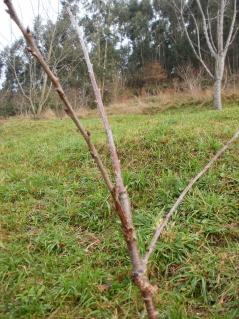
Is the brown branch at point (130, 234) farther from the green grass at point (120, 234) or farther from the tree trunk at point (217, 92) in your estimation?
the tree trunk at point (217, 92)

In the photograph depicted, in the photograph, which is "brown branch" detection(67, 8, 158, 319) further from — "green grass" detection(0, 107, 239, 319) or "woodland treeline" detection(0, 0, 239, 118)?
"woodland treeline" detection(0, 0, 239, 118)

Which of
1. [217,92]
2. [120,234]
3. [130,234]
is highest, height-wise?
[217,92]

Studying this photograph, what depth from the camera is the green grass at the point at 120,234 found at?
1.39 meters

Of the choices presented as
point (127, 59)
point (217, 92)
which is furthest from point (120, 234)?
point (127, 59)

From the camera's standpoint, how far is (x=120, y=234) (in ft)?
6.55

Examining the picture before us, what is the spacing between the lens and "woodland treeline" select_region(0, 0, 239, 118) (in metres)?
17.8

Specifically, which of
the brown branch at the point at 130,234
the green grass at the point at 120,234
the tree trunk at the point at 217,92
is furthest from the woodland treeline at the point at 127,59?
the brown branch at the point at 130,234

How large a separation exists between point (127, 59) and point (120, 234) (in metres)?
29.7

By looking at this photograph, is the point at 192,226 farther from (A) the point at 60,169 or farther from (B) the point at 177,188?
(A) the point at 60,169

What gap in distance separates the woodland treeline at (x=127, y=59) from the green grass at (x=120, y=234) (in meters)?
12.4

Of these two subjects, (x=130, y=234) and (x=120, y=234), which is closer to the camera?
(x=130, y=234)

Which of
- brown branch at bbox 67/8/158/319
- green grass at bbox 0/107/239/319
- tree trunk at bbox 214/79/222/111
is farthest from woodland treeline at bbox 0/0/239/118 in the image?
brown branch at bbox 67/8/158/319

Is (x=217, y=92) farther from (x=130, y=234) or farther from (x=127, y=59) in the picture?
(x=127, y=59)

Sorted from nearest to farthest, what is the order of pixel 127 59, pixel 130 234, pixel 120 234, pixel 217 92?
pixel 130 234
pixel 120 234
pixel 217 92
pixel 127 59
